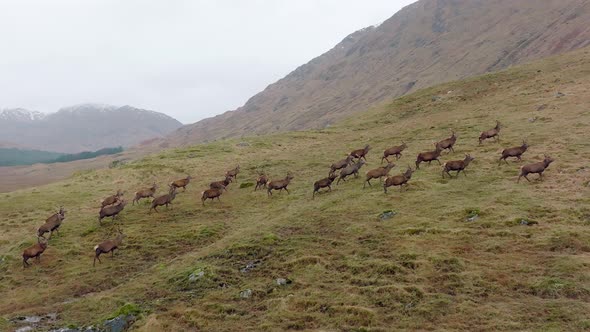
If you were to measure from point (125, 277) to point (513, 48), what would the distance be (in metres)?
149

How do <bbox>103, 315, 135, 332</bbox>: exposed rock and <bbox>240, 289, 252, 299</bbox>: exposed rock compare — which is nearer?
<bbox>103, 315, 135, 332</bbox>: exposed rock

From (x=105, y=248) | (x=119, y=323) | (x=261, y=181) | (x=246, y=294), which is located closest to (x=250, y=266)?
(x=246, y=294)

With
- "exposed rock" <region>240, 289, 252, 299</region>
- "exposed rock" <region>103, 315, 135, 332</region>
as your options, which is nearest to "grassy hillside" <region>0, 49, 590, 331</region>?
"exposed rock" <region>240, 289, 252, 299</region>

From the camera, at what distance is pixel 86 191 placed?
35906 millimetres

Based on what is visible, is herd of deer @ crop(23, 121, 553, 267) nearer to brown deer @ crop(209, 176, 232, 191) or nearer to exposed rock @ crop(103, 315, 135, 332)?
brown deer @ crop(209, 176, 232, 191)

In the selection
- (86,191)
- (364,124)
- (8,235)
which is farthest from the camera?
(364,124)

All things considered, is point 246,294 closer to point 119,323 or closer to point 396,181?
point 119,323

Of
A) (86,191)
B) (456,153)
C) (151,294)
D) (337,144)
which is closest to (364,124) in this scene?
(337,144)

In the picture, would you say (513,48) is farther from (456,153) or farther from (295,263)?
(295,263)

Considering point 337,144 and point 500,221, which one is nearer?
point 500,221

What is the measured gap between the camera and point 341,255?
57.9 ft

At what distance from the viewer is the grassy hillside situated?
13.6m

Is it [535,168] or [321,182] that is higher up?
[321,182]

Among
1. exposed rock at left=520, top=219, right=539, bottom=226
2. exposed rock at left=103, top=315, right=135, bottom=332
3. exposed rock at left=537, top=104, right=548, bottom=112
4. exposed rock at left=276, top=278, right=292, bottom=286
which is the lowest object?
exposed rock at left=537, top=104, right=548, bottom=112
